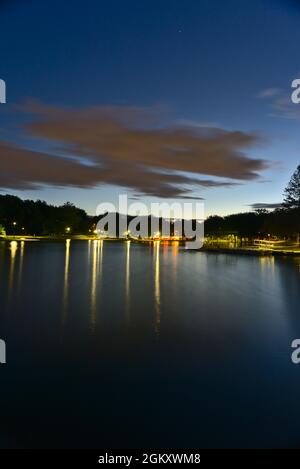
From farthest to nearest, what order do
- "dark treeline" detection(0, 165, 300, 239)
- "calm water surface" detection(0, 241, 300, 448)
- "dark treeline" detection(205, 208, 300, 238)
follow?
"dark treeline" detection(0, 165, 300, 239)
"dark treeline" detection(205, 208, 300, 238)
"calm water surface" detection(0, 241, 300, 448)

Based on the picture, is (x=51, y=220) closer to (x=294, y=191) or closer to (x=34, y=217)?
(x=34, y=217)

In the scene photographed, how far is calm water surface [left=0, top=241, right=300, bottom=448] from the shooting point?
4.19m

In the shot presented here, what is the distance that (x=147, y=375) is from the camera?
5.72 metres

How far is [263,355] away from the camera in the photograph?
22.4 ft

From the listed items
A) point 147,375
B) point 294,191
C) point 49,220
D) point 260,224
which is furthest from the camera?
point 49,220

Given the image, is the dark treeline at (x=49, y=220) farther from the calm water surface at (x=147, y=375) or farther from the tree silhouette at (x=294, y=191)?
the calm water surface at (x=147, y=375)

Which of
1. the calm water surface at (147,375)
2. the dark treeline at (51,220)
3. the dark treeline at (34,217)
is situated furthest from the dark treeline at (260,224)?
the calm water surface at (147,375)

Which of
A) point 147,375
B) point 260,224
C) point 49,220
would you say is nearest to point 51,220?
point 49,220

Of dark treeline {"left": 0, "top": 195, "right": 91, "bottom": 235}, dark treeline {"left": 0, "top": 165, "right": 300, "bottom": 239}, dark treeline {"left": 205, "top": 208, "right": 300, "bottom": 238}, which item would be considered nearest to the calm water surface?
dark treeline {"left": 205, "top": 208, "right": 300, "bottom": 238}

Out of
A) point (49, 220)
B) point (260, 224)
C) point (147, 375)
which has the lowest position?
point (147, 375)

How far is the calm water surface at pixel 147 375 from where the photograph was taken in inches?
165

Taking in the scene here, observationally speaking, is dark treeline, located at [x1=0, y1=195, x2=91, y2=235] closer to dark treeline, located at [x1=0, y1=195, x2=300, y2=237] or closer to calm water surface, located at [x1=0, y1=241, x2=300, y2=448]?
dark treeline, located at [x1=0, y1=195, x2=300, y2=237]
